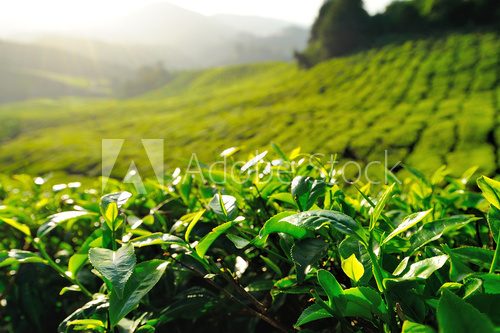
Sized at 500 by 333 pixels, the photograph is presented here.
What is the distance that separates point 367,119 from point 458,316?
13862mm

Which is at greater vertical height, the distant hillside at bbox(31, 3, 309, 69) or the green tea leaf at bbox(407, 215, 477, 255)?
the distant hillside at bbox(31, 3, 309, 69)

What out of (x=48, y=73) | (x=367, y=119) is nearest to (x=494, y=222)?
(x=367, y=119)

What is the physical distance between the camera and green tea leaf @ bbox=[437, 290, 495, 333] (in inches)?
17.1

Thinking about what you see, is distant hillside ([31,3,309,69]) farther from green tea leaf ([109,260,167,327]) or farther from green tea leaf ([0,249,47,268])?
green tea leaf ([109,260,167,327])

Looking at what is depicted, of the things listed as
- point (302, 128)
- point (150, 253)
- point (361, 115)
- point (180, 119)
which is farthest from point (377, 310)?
point (180, 119)

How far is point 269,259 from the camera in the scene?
995 mm

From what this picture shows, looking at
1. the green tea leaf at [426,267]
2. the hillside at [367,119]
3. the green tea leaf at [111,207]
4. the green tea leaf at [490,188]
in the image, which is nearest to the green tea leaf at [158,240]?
the green tea leaf at [111,207]

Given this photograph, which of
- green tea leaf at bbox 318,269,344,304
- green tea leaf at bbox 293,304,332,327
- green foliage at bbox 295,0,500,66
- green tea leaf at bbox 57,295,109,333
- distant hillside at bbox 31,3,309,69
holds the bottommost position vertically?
green tea leaf at bbox 57,295,109,333

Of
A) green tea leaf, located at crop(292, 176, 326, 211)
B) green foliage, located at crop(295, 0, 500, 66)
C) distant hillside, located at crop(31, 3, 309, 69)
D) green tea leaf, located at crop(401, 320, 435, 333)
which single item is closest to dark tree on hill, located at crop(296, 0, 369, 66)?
green foliage, located at crop(295, 0, 500, 66)

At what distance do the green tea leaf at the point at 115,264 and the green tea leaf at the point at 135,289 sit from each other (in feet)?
0.11

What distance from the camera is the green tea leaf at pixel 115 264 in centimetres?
65

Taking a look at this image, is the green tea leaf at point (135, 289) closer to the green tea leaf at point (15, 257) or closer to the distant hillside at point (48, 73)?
the green tea leaf at point (15, 257)

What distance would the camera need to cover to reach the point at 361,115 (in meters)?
14.4

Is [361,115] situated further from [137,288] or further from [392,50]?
[137,288]
